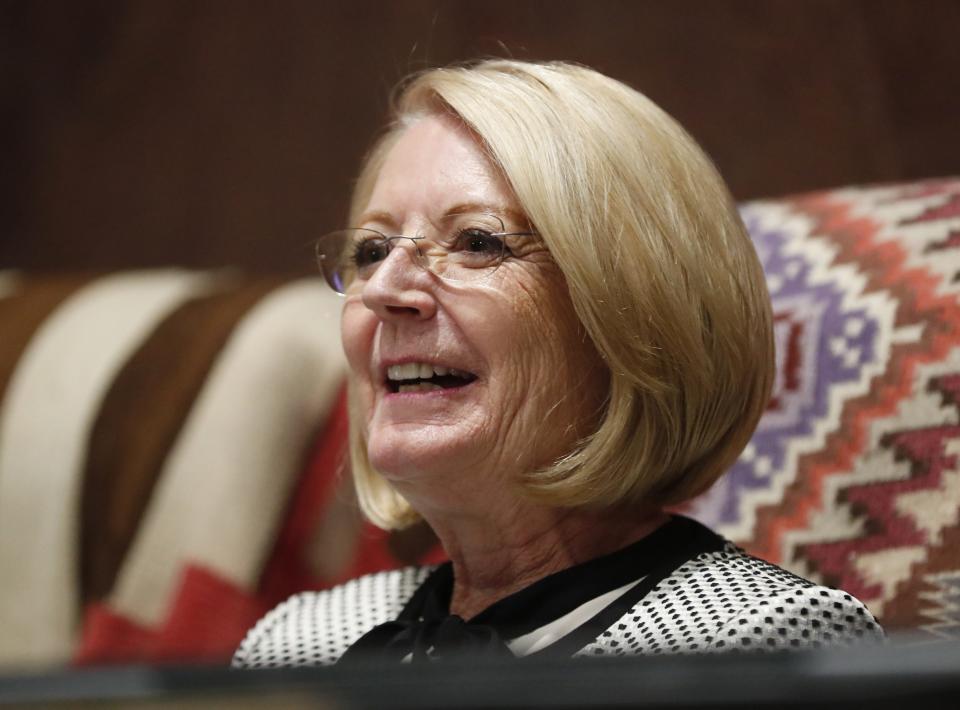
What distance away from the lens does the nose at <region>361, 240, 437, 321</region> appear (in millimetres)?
1062

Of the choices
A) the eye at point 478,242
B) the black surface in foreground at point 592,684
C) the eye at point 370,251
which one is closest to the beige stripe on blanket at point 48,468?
the eye at point 370,251

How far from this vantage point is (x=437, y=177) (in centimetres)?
111

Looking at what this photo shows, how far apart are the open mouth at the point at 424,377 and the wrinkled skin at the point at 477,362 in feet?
0.03

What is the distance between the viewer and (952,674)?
Result: 1.61ft

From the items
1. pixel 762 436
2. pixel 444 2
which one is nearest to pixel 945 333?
pixel 762 436

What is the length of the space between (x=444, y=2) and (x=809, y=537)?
4.46ft

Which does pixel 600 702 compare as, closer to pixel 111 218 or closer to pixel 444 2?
pixel 444 2

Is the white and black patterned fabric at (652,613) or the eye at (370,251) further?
the eye at (370,251)

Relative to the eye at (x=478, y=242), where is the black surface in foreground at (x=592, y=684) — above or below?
below

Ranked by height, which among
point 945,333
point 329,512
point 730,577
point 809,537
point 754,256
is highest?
point 754,256

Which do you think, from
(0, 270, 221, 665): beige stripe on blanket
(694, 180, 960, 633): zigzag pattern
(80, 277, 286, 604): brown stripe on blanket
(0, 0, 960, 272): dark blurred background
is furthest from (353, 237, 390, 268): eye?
(0, 270, 221, 665): beige stripe on blanket

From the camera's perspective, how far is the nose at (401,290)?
1062 millimetres

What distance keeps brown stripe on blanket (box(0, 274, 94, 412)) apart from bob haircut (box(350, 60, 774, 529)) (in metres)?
1.23

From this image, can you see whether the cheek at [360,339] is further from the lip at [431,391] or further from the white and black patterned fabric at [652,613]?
the white and black patterned fabric at [652,613]
